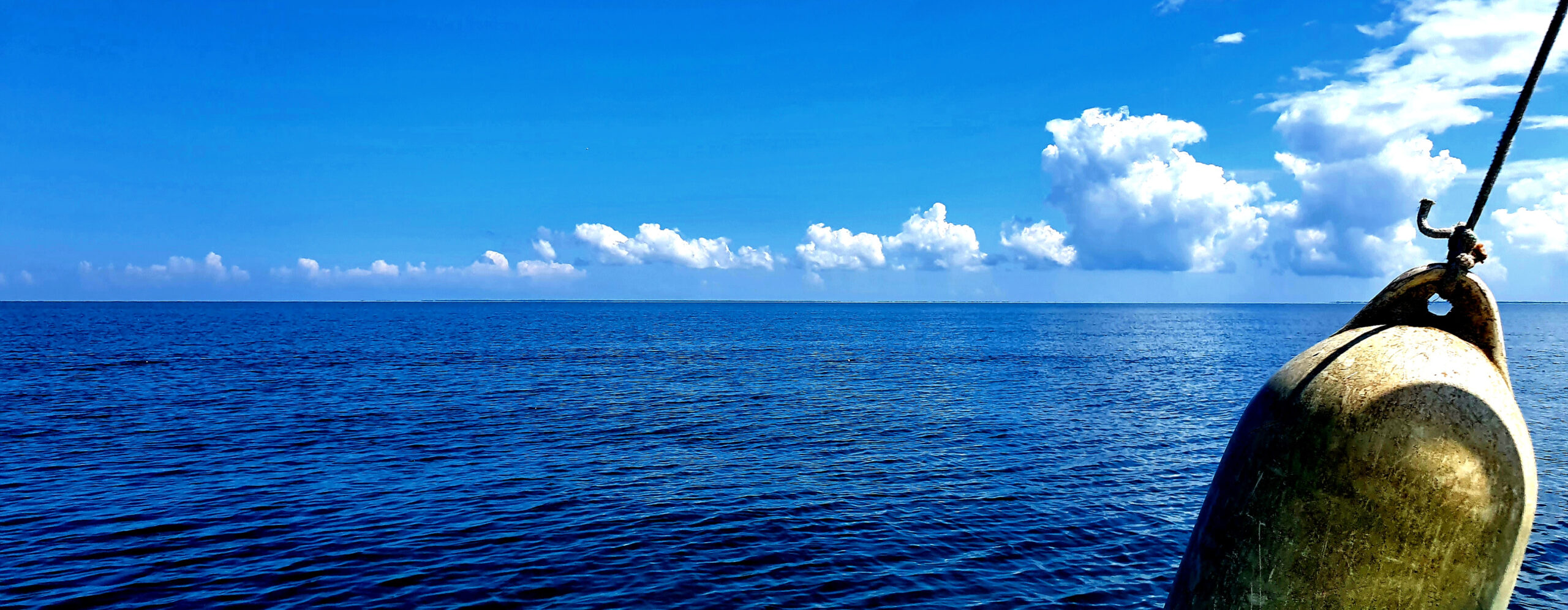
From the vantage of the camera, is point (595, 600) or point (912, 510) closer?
point (595, 600)

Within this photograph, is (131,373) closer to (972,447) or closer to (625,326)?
(972,447)

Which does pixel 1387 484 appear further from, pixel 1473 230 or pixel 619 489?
pixel 619 489

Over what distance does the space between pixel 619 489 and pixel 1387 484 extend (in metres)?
20.3

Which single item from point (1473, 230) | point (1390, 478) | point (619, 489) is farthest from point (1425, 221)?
point (619, 489)

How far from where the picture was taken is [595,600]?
1426cm

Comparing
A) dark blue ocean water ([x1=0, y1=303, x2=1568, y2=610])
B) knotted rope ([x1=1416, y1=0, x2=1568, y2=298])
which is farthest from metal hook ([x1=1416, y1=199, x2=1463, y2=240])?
dark blue ocean water ([x1=0, y1=303, x2=1568, y2=610])

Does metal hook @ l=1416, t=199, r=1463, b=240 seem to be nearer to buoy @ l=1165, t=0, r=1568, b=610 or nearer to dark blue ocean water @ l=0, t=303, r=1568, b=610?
buoy @ l=1165, t=0, r=1568, b=610

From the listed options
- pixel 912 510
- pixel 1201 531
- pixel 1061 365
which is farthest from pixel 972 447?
pixel 1061 365

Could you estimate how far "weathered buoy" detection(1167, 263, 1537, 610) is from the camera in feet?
12.7

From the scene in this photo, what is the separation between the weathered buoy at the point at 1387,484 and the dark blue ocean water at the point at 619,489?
1063 cm

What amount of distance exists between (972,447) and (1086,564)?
12.6m

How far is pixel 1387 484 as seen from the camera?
3.89 meters

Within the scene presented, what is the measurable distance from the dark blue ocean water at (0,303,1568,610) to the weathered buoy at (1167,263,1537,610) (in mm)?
10628

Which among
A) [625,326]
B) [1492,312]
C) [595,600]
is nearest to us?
[1492,312]
